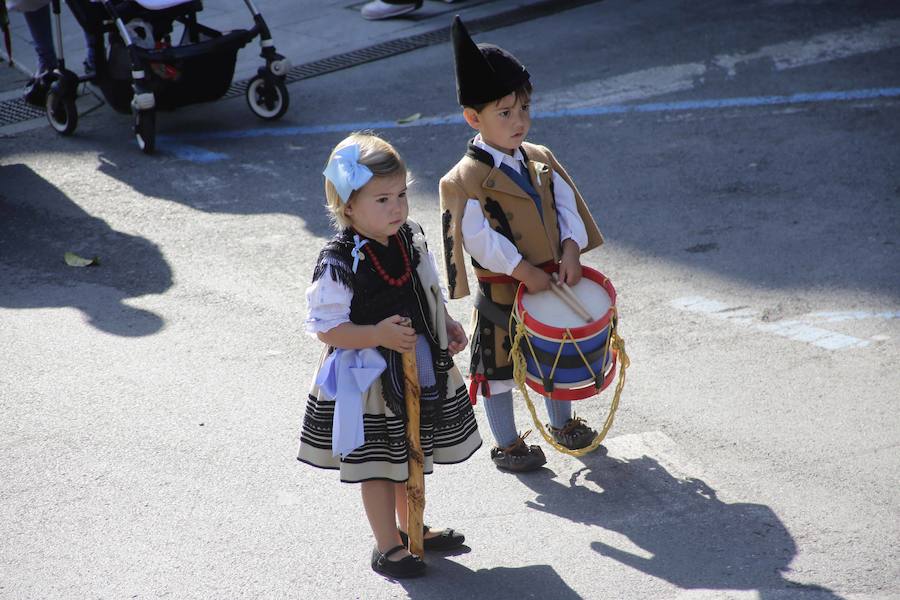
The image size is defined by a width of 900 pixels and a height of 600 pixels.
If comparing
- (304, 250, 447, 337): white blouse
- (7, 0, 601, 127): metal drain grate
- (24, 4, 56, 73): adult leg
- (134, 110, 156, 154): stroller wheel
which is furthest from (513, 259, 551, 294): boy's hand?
(24, 4, 56, 73): adult leg

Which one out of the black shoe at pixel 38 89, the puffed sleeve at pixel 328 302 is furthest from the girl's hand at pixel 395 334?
the black shoe at pixel 38 89

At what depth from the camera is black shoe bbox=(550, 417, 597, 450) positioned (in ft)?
14.1

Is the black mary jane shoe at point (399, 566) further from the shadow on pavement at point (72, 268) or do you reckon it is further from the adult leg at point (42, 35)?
the adult leg at point (42, 35)

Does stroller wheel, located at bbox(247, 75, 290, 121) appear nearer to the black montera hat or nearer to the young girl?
the black montera hat

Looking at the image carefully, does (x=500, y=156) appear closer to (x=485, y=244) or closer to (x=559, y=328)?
(x=485, y=244)

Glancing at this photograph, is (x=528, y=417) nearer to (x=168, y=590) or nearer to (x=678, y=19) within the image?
(x=168, y=590)

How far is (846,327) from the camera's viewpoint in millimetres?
5141

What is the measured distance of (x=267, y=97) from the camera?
8.75 meters

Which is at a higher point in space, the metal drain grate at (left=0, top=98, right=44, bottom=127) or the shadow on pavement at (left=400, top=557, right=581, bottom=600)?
the metal drain grate at (left=0, top=98, right=44, bottom=127)

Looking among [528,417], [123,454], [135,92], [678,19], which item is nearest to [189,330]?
[123,454]

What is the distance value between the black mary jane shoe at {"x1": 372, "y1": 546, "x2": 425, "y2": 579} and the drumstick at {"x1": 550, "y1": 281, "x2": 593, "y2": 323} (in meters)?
0.98

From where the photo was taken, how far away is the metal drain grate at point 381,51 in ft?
30.9

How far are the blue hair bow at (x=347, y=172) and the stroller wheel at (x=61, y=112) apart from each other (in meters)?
5.79

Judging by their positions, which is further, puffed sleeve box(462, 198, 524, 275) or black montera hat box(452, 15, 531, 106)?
puffed sleeve box(462, 198, 524, 275)
